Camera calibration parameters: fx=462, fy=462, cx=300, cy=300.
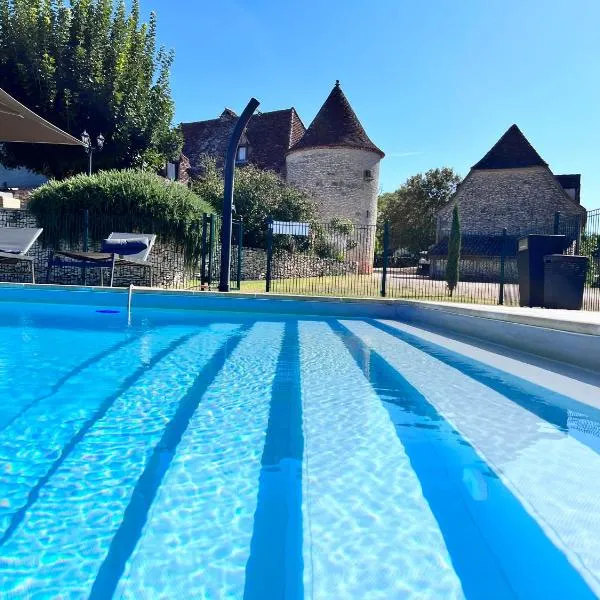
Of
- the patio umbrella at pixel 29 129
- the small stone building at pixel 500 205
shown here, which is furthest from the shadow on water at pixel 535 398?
the small stone building at pixel 500 205

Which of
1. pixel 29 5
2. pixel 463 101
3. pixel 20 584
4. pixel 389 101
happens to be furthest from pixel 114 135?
pixel 20 584

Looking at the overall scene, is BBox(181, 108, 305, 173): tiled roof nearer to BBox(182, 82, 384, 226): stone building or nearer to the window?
BBox(182, 82, 384, 226): stone building

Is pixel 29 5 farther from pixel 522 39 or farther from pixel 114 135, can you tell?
pixel 522 39

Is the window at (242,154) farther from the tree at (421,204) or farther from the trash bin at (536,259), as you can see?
the trash bin at (536,259)

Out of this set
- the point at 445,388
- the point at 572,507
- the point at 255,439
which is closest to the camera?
the point at 572,507

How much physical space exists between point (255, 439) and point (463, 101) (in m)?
17.5

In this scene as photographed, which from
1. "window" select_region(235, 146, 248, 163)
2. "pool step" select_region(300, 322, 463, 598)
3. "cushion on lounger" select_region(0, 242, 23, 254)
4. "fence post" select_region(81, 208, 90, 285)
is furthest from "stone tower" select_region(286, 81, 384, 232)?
"pool step" select_region(300, 322, 463, 598)

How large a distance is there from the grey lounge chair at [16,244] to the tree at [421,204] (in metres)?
41.3

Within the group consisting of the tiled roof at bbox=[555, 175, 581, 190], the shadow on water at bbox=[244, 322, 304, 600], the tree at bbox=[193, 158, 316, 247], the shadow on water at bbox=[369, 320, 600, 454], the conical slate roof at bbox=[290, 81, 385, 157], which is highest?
the conical slate roof at bbox=[290, 81, 385, 157]

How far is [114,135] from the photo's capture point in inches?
703

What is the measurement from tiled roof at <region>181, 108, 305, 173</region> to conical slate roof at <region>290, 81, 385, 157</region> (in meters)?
2.30

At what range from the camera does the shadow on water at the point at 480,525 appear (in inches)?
59.3

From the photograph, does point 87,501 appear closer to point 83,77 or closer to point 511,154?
point 83,77

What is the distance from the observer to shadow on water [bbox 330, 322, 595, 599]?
1.51 m
